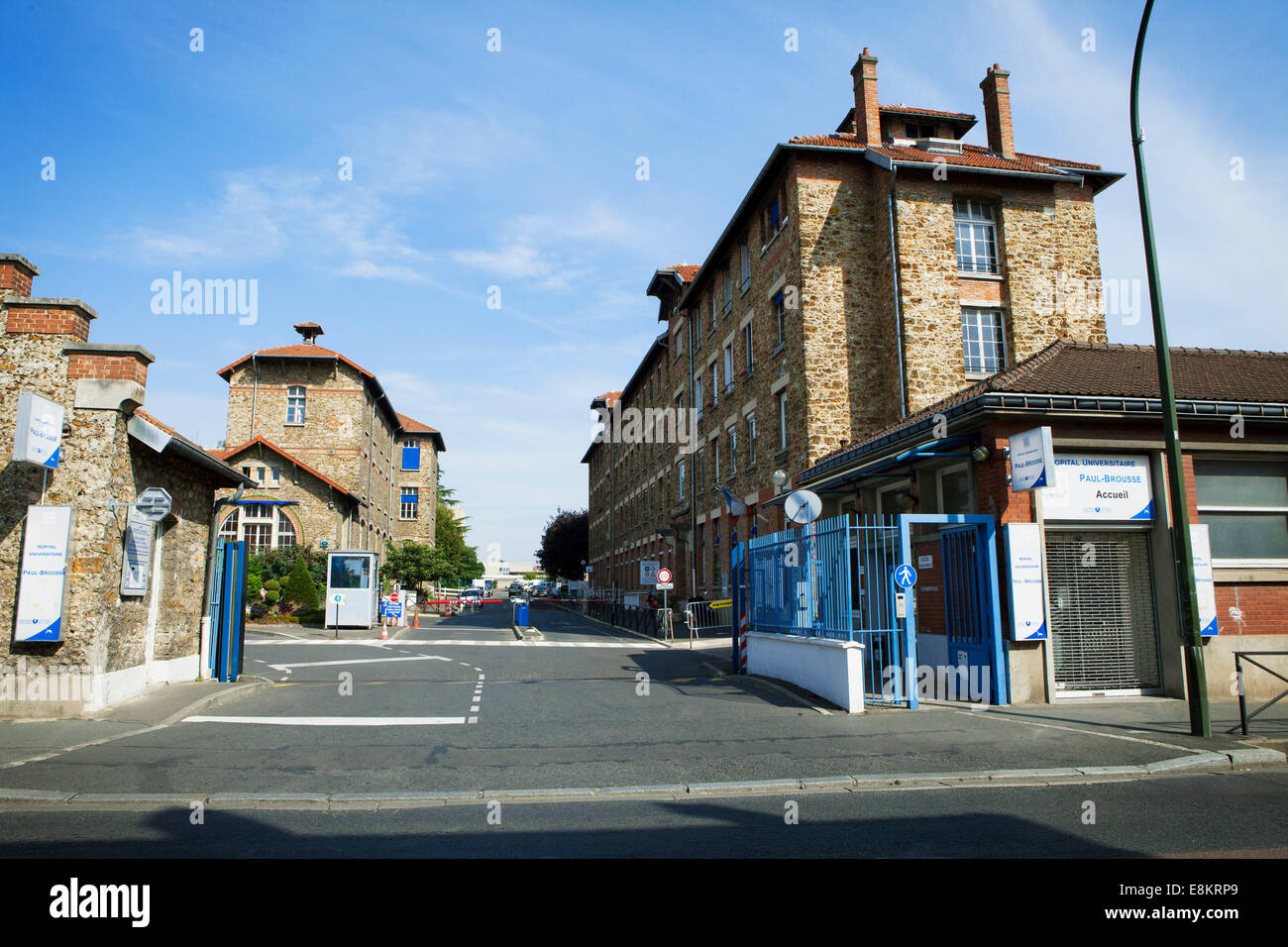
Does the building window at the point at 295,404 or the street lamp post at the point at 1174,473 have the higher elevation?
the building window at the point at 295,404

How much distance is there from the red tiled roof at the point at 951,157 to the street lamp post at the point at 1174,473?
1236 cm

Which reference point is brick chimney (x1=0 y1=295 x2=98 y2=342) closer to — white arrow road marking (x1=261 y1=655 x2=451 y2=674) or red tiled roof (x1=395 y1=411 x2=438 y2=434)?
white arrow road marking (x1=261 y1=655 x2=451 y2=674)

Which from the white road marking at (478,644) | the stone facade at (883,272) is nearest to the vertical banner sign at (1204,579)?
the stone facade at (883,272)

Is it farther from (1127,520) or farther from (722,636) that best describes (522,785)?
(722,636)

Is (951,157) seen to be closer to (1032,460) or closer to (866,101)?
(866,101)

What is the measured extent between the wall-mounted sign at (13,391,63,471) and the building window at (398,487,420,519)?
5551cm

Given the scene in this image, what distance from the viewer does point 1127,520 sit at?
11688 mm

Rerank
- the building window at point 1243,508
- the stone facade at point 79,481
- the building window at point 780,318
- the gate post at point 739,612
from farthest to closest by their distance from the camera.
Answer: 1. the building window at point 780,318
2. the gate post at point 739,612
3. the building window at point 1243,508
4. the stone facade at point 79,481

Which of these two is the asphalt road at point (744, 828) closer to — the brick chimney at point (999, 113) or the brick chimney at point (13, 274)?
the brick chimney at point (13, 274)

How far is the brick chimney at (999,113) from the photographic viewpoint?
24391 mm

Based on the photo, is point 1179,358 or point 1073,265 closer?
point 1179,358
